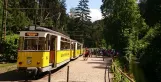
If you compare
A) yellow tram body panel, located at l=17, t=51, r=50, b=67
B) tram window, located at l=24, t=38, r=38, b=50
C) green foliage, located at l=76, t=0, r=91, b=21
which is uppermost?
green foliage, located at l=76, t=0, r=91, b=21

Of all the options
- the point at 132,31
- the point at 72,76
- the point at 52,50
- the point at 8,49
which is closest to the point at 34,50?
the point at 52,50

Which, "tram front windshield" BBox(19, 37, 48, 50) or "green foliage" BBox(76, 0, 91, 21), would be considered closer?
"tram front windshield" BBox(19, 37, 48, 50)

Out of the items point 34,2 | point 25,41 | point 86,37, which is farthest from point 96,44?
point 25,41

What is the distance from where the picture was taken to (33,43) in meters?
22.8

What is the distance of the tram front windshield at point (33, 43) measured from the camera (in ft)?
74.3

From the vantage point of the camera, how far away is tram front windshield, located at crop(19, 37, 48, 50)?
22656 millimetres

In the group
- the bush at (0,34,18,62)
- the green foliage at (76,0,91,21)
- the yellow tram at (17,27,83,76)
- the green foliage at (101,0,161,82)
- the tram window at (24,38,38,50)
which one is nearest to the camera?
the yellow tram at (17,27,83,76)

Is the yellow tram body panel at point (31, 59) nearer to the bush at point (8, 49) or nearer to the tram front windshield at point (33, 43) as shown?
the tram front windshield at point (33, 43)

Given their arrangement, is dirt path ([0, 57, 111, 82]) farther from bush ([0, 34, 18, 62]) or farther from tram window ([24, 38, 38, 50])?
bush ([0, 34, 18, 62])

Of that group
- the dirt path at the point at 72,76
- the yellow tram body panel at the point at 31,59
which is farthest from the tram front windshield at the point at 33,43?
the dirt path at the point at 72,76

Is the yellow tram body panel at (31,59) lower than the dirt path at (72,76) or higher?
higher

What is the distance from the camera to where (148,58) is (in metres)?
33.6

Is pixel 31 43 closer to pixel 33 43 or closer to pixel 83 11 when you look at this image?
pixel 33 43

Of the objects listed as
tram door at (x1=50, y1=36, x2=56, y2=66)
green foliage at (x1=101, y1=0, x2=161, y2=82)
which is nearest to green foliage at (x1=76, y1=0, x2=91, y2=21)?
green foliage at (x1=101, y1=0, x2=161, y2=82)
